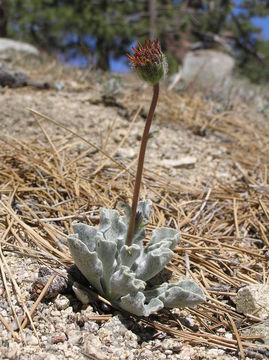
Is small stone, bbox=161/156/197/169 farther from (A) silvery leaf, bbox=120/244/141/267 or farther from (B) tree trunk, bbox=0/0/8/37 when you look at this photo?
(B) tree trunk, bbox=0/0/8/37

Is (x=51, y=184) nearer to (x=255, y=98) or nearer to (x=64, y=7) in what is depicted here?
(x=255, y=98)

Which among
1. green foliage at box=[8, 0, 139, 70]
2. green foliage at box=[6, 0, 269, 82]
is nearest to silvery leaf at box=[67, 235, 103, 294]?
green foliage at box=[6, 0, 269, 82]

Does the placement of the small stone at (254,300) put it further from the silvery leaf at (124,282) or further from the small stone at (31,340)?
A: the small stone at (31,340)

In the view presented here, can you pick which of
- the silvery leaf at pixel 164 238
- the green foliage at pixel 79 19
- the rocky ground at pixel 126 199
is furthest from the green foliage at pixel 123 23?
the silvery leaf at pixel 164 238

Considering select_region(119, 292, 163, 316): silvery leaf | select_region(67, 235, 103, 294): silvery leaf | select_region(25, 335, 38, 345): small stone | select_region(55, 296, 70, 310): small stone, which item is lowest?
select_region(25, 335, 38, 345): small stone

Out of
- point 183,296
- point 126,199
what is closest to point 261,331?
point 183,296

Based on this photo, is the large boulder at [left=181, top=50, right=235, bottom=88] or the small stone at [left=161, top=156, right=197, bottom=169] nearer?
the small stone at [left=161, top=156, right=197, bottom=169]
